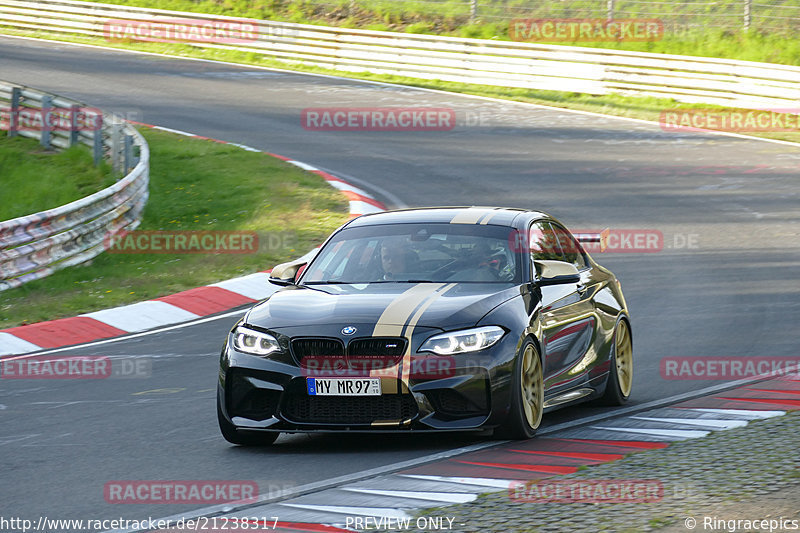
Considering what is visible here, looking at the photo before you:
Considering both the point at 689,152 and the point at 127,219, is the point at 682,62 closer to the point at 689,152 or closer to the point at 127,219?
the point at 689,152

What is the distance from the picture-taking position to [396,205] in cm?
1808

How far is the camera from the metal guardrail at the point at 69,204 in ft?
48.0

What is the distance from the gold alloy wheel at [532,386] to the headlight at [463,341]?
0.27 meters

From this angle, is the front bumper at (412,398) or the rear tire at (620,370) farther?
the rear tire at (620,370)

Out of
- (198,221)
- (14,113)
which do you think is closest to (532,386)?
(198,221)

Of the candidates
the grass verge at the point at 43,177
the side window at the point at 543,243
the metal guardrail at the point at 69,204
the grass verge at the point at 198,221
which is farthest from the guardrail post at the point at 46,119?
the side window at the point at 543,243

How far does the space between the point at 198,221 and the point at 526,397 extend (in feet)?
36.4

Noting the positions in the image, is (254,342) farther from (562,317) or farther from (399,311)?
(562,317)

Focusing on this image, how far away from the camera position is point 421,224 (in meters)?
8.57

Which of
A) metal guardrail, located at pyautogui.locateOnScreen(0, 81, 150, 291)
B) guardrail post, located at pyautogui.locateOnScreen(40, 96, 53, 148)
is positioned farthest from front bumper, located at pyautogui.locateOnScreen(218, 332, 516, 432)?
guardrail post, located at pyautogui.locateOnScreen(40, 96, 53, 148)

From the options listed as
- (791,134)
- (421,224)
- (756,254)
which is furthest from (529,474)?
(791,134)

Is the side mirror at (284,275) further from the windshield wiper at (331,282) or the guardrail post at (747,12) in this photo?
the guardrail post at (747,12)

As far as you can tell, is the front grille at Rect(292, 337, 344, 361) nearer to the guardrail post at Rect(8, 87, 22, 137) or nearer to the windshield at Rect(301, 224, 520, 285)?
the windshield at Rect(301, 224, 520, 285)

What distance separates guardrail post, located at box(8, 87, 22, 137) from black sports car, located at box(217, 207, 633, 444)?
16.4 metres
